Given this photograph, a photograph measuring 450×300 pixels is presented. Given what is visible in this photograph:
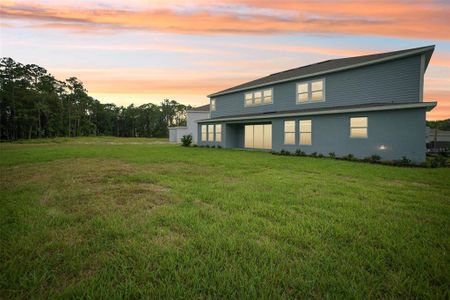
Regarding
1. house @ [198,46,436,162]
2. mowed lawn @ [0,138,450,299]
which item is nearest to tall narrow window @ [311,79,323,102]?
house @ [198,46,436,162]

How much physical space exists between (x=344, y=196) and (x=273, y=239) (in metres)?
3.06

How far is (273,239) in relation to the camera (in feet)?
10.3

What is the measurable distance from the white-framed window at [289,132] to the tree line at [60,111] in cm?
5618

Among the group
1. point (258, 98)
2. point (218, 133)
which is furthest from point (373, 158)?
point (218, 133)

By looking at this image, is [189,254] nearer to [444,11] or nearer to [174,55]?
[444,11]

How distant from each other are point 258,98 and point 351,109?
965 centimetres

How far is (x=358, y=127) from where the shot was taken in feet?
46.6

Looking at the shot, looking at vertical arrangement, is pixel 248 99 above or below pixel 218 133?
above

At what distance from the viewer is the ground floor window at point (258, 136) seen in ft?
67.5

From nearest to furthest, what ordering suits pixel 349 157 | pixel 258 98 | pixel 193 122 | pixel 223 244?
1. pixel 223 244
2. pixel 349 157
3. pixel 258 98
4. pixel 193 122

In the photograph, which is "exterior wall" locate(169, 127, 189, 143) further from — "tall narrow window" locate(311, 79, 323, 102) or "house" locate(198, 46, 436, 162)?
"tall narrow window" locate(311, 79, 323, 102)

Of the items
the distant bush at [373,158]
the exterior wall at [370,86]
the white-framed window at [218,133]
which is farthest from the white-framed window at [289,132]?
the white-framed window at [218,133]

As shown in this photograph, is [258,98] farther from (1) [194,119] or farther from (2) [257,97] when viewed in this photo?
(1) [194,119]

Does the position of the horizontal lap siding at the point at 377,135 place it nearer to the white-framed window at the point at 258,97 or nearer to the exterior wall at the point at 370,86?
the exterior wall at the point at 370,86
